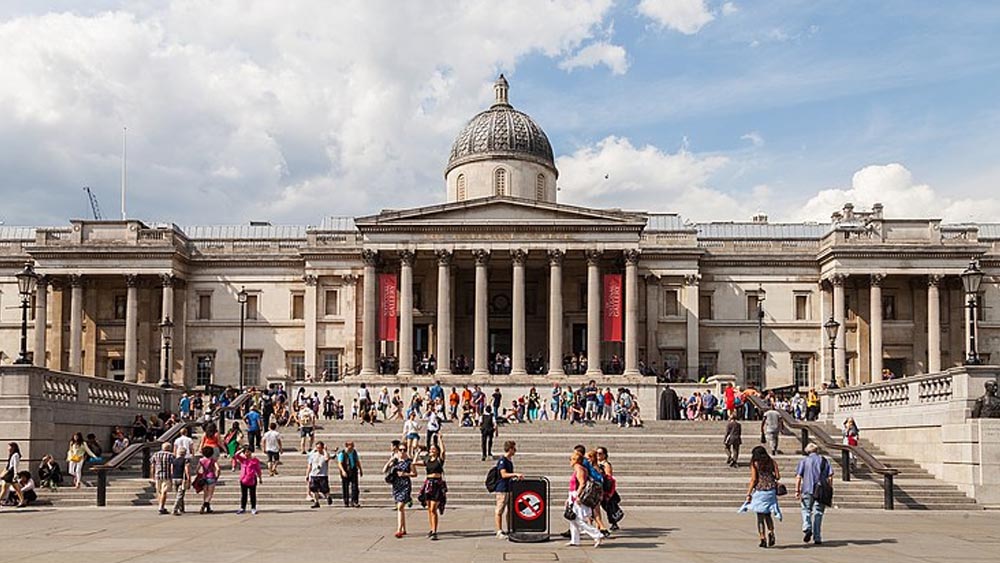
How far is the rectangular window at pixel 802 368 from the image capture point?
63500mm

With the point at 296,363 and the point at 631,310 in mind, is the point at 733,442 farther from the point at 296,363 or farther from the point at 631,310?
the point at 296,363

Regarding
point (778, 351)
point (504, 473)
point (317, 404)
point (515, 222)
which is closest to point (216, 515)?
point (504, 473)

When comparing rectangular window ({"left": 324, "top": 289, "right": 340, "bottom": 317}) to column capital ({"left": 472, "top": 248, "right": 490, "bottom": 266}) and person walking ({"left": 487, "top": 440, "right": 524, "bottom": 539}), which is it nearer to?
column capital ({"left": 472, "top": 248, "right": 490, "bottom": 266})

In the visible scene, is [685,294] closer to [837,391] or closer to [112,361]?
[837,391]

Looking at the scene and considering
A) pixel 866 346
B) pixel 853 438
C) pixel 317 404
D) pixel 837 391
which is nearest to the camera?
pixel 853 438

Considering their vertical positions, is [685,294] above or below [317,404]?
above

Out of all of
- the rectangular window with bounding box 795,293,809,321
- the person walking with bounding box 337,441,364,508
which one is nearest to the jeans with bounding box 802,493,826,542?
the person walking with bounding box 337,441,364,508

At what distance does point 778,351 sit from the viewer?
63.7 metres

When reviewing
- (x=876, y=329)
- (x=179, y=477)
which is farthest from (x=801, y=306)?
(x=179, y=477)

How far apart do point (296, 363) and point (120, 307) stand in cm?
1062

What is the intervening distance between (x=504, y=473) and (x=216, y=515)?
8464mm

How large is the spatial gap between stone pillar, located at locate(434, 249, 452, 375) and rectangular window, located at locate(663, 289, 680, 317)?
43.6 feet

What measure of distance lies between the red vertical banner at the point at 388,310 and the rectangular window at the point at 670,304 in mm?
15921

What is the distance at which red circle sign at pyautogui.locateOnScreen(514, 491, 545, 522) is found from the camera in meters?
19.5
